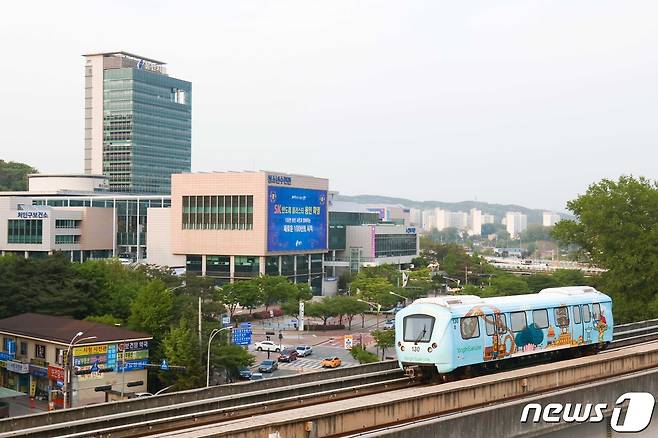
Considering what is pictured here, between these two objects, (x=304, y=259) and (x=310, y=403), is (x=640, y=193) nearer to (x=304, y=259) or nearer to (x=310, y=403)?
(x=310, y=403)

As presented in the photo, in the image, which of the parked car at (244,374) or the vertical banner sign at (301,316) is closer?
the parked car at (244,374)

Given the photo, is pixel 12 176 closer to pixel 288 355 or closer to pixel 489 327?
pixel 288 355

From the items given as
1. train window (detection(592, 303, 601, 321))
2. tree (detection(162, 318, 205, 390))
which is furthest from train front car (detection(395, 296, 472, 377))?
tree (detection(162, 318, 205, 390))

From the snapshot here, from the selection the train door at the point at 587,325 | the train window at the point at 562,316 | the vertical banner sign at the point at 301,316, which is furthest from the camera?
the vertical banner sign at the point at 301,316

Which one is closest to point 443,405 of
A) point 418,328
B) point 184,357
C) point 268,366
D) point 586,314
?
point 418,328

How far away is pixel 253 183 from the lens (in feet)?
332

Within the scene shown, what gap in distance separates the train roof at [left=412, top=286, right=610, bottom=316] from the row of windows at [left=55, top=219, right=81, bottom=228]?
312 feet

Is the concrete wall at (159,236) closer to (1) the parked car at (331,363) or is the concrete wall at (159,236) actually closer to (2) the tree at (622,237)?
(1) the parked car at (331,363)

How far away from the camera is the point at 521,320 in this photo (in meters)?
25.2

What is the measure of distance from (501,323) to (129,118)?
164 m

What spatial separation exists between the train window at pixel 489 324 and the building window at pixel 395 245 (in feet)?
329

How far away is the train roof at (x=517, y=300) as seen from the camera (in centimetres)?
2288

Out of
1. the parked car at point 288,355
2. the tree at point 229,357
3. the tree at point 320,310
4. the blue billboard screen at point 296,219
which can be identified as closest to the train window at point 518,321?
the tree at point 229,357

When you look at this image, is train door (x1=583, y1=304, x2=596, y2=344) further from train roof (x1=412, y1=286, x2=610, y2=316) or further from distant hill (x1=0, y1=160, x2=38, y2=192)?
distant hill (x1=0, y1=160, x2=38, y2=192)
